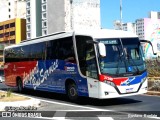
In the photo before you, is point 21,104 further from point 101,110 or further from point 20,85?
point 20,85

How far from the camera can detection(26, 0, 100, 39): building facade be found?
109m

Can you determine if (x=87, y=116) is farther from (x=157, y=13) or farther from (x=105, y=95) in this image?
(x=157, y=13)

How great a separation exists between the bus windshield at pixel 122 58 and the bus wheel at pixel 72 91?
7.90 ft

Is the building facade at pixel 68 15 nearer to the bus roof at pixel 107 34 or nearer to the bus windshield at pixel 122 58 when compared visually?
the bus roof at pixel 107 34

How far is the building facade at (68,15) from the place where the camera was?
109 m

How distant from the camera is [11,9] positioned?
15238cm

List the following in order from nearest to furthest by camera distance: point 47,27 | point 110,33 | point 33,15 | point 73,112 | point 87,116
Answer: point 87,116 < point 73,112 < point 110,33 < point 47,27 < point 33,15

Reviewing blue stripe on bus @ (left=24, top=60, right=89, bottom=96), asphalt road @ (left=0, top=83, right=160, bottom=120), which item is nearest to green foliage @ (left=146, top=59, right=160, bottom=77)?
blue stripe on bus @ (left=24, top=60, right=89, bottom=96)

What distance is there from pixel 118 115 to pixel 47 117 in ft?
7.53

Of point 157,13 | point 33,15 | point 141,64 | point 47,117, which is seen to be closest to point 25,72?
point 141,64

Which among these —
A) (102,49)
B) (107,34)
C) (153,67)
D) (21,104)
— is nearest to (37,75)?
(21,104)

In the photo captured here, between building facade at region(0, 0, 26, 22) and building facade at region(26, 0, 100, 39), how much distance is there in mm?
36809

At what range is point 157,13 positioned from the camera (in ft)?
320

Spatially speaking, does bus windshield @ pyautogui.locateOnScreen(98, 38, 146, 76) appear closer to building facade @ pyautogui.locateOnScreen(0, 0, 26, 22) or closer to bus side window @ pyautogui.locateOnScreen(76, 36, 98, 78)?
bus side window @ pyautogui.locateOnScreen(76, 36, 98, 78)
